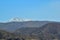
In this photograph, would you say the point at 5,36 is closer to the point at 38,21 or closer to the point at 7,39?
the point at 7,39

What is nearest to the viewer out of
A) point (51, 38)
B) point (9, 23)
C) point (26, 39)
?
point (26, 39)

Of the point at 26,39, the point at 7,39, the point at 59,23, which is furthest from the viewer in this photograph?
the point at 59,23

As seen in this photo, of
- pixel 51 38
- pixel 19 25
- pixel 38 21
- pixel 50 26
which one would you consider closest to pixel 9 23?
pixel 19 25

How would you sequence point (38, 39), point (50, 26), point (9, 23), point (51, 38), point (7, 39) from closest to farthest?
point (7, 39) < point (38, 39) < point (51, 38) < point (50, 26) < point (9, 23)

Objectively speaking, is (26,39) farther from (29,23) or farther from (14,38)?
(29,23)

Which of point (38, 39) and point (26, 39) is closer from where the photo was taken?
point (26, 39)

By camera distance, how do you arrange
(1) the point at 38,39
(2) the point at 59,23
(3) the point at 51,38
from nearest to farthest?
(1) the point at 38,39, (3) the point at 51,38, (2) the point at 59,23

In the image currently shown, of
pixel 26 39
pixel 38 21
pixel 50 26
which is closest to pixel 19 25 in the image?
pixel 38 21

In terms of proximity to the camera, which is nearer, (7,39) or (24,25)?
(7,39)
